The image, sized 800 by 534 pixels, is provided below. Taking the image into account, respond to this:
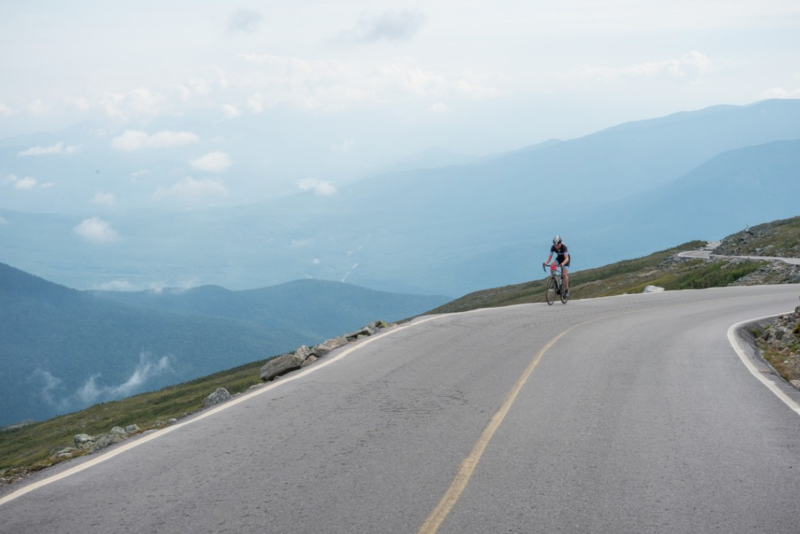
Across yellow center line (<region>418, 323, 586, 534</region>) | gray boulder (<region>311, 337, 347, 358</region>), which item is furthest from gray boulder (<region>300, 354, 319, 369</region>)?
yellow center line (<region>418, 323, 586, 534</region>)

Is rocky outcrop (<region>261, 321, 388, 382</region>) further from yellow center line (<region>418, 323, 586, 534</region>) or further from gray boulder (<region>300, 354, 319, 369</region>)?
yellow center line (<region>418, 323, 586, 534</region>)

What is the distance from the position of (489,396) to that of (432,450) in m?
2.90

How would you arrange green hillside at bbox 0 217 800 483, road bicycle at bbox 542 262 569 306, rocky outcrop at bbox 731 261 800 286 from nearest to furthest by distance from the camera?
road bicycle at bbox 542 262 569 306, rocky outcrop at bbox 731 261 800 286, green hillside at bbox 0 217 800 483

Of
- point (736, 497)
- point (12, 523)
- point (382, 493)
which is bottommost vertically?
point (736, 497)

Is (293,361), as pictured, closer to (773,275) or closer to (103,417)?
(773,275)

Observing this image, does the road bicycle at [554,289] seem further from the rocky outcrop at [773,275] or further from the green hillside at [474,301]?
the rocky outcrop at [773,275]

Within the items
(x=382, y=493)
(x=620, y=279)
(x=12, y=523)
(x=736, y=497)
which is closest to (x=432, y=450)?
(x=382, y=493)

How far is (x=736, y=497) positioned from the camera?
242 inches

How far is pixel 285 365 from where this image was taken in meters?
14.2

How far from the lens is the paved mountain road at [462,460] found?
18.7ft

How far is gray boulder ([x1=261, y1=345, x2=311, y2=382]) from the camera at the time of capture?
14.2 metres

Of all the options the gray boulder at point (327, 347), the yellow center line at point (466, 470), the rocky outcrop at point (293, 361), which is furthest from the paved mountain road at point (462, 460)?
the gray boulder at point (327, 347)

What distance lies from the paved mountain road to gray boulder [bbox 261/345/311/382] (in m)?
1.70

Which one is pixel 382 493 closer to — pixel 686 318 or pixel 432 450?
pixel 432 450
